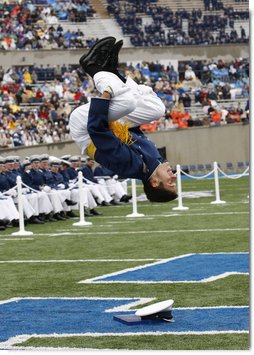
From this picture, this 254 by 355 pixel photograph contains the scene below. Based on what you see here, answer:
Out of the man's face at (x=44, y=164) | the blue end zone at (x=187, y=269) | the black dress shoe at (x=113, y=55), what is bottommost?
the blue end zone at (x=187, y=269)

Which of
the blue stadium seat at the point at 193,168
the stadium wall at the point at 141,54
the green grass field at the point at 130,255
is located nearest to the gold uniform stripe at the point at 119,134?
the green grass field at the point at 130,255

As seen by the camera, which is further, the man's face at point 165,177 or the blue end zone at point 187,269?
the blue end zone at point 187,269

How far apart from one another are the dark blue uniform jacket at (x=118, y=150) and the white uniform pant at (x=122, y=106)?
0.09 meters

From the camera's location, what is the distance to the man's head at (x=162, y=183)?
7.22 metres

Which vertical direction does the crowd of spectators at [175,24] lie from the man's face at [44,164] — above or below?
above

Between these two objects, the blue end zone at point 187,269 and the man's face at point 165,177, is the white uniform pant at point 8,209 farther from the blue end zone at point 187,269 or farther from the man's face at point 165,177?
the man's face at point 165,177

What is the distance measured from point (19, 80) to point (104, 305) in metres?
25.2

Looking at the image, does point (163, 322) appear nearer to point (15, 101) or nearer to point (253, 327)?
point (253, 327)

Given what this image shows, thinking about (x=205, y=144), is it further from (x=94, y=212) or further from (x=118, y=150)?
(x=118, y=150)

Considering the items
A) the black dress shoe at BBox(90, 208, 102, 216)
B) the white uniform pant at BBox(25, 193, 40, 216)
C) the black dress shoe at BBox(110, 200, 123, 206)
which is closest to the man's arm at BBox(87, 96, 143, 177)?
the white uniform pant at BBox(25, 193, 40, 216)

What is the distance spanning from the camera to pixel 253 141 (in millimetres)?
4281

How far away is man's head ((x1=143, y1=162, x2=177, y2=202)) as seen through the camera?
7.22m

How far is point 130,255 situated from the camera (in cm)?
1417

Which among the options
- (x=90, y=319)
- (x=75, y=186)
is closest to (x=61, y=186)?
(x=75, y=186)
